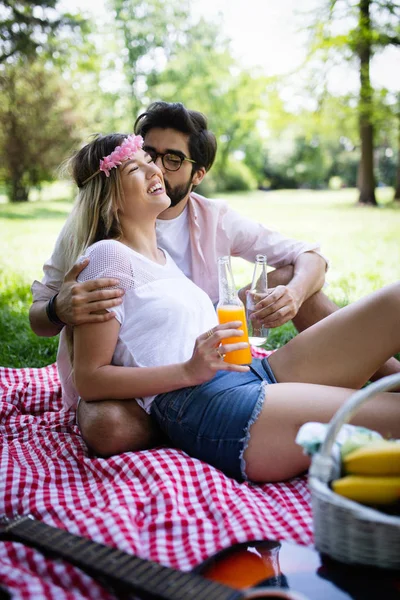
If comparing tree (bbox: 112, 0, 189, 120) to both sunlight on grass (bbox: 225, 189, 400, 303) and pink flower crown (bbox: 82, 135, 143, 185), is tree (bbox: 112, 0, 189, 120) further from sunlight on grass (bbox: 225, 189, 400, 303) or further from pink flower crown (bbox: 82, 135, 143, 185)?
pink flower crown (bbox: 82, 135, 143, 185)

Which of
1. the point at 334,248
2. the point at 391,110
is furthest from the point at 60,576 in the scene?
the point at 391,110

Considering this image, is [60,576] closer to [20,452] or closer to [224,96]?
[20,452]

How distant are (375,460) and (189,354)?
1.08 meters

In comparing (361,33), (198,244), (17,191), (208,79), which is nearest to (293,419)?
(198,244)

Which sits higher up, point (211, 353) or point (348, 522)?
point (211, 353)

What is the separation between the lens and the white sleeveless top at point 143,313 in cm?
242

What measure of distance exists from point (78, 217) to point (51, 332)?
647mm

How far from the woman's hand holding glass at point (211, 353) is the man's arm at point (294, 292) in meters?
0.70

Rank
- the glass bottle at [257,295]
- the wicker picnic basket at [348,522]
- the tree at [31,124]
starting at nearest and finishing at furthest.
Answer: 1. the wicker picnic basket at [348,522]
2. the glass bottle at [257,295]
3. the tree at [31,124]

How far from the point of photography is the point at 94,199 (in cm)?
266

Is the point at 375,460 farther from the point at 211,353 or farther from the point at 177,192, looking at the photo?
the point at 177,192

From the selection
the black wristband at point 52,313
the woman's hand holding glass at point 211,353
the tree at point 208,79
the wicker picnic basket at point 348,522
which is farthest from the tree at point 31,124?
the wicker picnic basket at point 348,522

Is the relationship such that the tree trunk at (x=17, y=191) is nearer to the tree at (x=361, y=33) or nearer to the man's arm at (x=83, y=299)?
the tree at (x=361, y=33)

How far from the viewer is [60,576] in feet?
5.74
